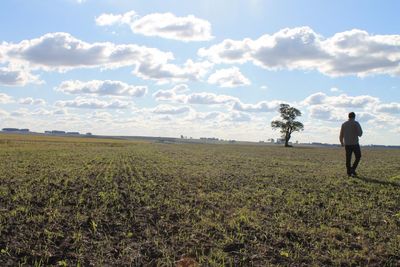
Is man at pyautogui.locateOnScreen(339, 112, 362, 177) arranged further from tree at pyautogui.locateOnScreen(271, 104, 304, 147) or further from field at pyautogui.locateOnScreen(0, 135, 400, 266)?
tree at pyautogui.locateOnScreen(271, 104, 304, 147)

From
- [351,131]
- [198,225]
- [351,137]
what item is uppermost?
[351,131]

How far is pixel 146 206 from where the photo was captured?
9.84 meters

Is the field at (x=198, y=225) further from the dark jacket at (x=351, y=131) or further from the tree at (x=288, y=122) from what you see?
the tree at (x=288, y=122)

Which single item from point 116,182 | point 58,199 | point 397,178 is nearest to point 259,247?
point 58,199

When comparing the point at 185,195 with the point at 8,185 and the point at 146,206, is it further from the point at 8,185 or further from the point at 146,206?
the point at 8,185

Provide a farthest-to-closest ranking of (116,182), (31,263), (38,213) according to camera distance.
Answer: (116,182), (38,213), (31,263)

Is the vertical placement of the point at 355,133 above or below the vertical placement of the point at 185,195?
above

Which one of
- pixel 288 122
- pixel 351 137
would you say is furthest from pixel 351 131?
pixel 288 122

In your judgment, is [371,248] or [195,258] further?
[371,248]

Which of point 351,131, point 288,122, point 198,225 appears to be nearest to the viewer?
point 198,225

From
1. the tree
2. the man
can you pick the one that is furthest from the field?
the tree

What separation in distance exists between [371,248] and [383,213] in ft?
9.43

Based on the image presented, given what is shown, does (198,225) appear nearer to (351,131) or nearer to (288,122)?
(351,131)

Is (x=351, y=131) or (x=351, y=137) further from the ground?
(x=351, y=131)
